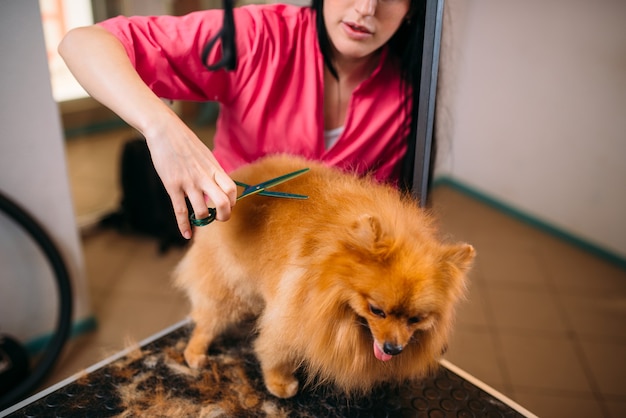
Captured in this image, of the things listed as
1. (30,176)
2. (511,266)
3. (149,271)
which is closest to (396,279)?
(30,176)

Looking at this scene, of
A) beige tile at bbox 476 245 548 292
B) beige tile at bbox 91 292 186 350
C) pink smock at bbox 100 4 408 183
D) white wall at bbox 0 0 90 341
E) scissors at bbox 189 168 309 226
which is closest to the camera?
scissors at bbox 189 168 309 226

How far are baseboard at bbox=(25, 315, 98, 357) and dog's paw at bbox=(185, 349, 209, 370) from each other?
1234 millimetres

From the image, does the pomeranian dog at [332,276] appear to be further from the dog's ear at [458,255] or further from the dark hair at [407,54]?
the dark hair at [407,54]

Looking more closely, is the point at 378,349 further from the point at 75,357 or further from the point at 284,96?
the point at 75,357

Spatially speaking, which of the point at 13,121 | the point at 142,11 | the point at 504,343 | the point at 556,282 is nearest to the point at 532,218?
the point at 556,282

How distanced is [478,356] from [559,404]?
0.35 m

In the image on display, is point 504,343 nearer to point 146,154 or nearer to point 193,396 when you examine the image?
point 193,396

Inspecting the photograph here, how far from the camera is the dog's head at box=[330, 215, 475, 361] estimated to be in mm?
719

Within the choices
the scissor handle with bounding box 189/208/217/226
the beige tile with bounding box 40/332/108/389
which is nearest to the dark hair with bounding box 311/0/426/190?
the scissor handle with bounding box 189/208/217/226

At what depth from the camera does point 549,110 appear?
8.79ft

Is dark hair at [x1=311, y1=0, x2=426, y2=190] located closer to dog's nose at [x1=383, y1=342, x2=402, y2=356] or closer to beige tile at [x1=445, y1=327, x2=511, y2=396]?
dog's nose at [x1=383, y1=342, x2=402, y2=356]

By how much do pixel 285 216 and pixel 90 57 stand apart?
42 centimetres

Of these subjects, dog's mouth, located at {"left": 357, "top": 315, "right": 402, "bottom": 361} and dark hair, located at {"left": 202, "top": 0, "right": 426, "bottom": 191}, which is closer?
dog's mouth, located at {"left": 357, "top": 315, "right": 402, "bottom": 361}

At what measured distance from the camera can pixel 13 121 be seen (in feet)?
5.33
